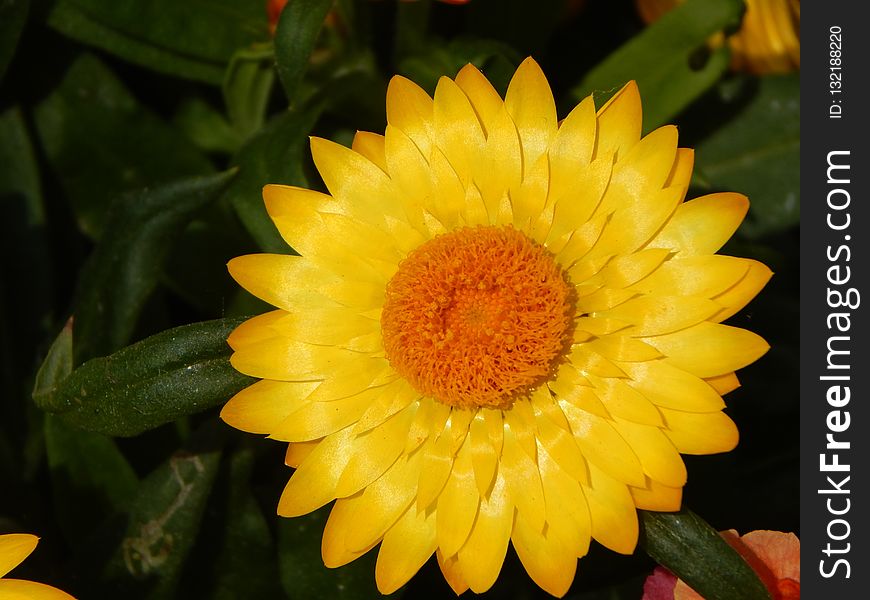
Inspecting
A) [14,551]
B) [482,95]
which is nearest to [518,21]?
[482,95]

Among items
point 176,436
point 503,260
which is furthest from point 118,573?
point 503,260

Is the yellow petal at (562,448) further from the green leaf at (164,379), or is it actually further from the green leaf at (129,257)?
the green leaf at (129,257)

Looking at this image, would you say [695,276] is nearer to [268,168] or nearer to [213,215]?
[268,168]

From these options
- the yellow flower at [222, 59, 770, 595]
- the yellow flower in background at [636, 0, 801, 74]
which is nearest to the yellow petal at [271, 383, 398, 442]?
the yellow flower at [222, 59, 770, 595]

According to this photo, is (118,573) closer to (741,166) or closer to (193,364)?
(193,364)

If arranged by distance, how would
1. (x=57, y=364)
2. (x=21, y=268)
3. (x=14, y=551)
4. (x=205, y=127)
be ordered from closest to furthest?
(x=14, y=551) → (x=57, y=364) → (x=21, y=268) → (x=205, y=127)

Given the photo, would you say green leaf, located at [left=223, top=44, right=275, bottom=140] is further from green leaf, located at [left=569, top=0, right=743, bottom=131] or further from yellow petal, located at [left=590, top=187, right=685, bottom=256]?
yellow petal, located at [left=590, top=187, right=685, bottom=256]
